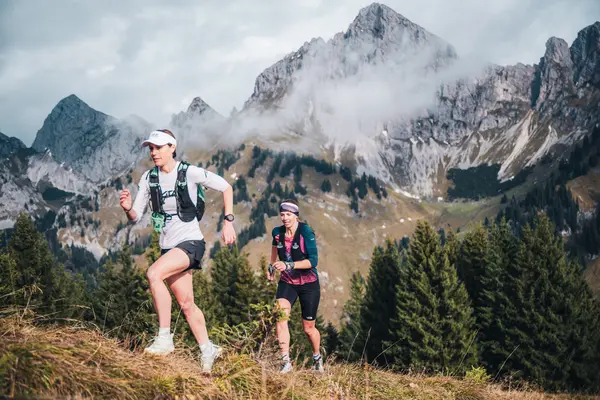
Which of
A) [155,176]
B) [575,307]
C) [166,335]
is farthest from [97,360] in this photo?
[575,307]

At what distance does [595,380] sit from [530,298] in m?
7.53

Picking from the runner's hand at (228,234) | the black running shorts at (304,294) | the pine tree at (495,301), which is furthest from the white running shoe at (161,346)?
the pine tree at (495,301)

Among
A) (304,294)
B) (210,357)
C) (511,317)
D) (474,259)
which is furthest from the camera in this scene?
(474,259)

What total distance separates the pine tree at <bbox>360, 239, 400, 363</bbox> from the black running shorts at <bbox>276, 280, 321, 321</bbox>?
2968cm

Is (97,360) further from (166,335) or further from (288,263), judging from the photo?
(288,263)

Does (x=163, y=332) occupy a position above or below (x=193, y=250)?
below

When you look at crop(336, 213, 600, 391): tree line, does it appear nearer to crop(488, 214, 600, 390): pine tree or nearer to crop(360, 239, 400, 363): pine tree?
crop(488, 214, 600, 390): pine tree

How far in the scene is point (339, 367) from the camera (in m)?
7.91

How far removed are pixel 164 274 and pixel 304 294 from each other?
3.75 meters

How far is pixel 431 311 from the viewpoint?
32438mm

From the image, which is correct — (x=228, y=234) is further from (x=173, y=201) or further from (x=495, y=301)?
(x=495, y=301)

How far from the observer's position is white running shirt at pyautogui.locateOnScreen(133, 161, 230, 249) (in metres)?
6.93

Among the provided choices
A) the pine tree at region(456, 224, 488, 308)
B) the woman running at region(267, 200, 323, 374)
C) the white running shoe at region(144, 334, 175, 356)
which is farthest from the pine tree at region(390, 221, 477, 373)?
the white running shoe at region(144, 334, 175, 356)

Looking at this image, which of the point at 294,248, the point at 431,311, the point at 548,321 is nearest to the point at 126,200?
the point at 294,248
